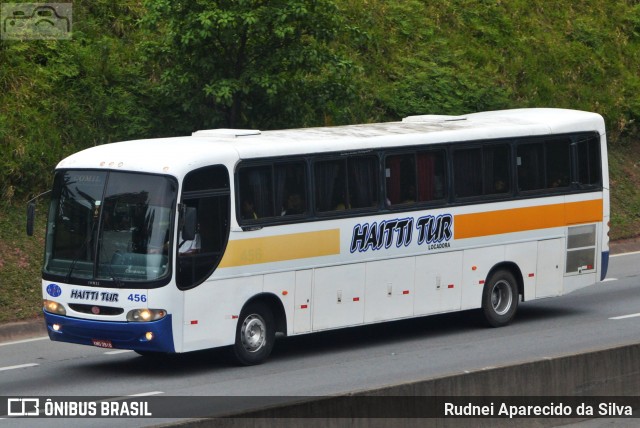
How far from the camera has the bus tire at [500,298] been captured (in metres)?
19.0

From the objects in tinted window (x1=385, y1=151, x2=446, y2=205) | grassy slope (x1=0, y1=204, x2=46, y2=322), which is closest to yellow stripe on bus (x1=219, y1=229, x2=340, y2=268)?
tinted window (x1=385, y1=151, x2=446, y2=205)

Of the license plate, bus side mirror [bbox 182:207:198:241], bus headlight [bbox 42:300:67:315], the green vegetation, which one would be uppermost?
the green vegetation

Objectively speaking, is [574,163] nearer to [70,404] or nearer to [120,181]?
[120,181]

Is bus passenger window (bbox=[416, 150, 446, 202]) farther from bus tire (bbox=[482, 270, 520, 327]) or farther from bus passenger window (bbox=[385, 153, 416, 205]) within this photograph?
A: bus tire (bbox=[482, 270, 520, 327])

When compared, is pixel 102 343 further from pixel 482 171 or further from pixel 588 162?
pixel 588 162

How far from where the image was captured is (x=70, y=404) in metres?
13.9

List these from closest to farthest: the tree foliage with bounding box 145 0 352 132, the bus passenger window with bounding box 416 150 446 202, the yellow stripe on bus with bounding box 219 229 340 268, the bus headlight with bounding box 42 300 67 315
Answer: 1. the bus headlight with bounding box 42 300 67 315
2. the yellow stripe on bus with bounding box 219 229 340 268
3. the bus passenger window with bounding box 416 150 446 202
4. the tree foliage with bounding box 145 0 352 132

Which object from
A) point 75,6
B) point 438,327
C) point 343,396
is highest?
point 75,6

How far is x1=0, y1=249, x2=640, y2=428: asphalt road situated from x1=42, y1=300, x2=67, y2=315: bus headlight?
2.66ft

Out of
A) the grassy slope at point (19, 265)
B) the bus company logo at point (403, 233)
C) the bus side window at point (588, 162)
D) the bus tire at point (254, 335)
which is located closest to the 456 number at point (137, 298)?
the bus tire at point (254, 335)

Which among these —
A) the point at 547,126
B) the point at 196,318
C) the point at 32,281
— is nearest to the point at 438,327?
the point at 547,126

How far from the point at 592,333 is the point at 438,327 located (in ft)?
7.72

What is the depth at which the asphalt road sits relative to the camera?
1480cm

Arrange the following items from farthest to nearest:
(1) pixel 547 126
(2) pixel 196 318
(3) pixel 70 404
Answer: (1) pixel 547 126 → (2) pixel 196 318 → (3) pixel 70 404
